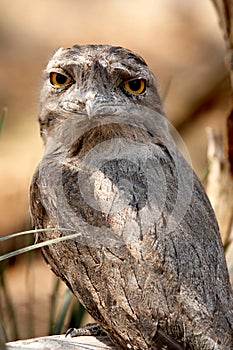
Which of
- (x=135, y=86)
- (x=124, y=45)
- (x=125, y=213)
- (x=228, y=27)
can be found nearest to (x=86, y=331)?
(x=125, y=213)

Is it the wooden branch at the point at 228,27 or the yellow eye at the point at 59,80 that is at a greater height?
the yellow eye at the point at 59,80

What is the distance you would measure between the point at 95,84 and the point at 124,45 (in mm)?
7587

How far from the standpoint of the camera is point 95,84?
3.32 m

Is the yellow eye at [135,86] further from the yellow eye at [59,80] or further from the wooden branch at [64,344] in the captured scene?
the wooden branch at [64,344]

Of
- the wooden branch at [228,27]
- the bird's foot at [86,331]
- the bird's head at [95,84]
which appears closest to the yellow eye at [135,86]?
the bird's head at [95,84]

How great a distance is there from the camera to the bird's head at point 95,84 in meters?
3.29

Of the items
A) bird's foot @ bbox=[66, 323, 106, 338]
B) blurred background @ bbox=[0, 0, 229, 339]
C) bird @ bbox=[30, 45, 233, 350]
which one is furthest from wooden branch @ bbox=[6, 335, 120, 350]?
blurred background @ bbox=[0, 0, 229, 339]

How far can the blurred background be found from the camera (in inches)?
404

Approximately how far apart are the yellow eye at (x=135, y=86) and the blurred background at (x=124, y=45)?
6.19 meters

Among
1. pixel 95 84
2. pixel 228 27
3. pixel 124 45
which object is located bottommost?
pixel 124 45

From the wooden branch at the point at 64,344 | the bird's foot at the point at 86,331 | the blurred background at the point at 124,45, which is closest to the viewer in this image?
the wooden branch at the point at 64,344

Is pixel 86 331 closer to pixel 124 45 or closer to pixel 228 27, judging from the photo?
pixel 228 27

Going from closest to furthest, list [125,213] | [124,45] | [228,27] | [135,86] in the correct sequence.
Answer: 1. [125,213]
2. [135,86]
3. [228,27]
4. [124,45]

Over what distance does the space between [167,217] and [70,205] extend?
0.44m
